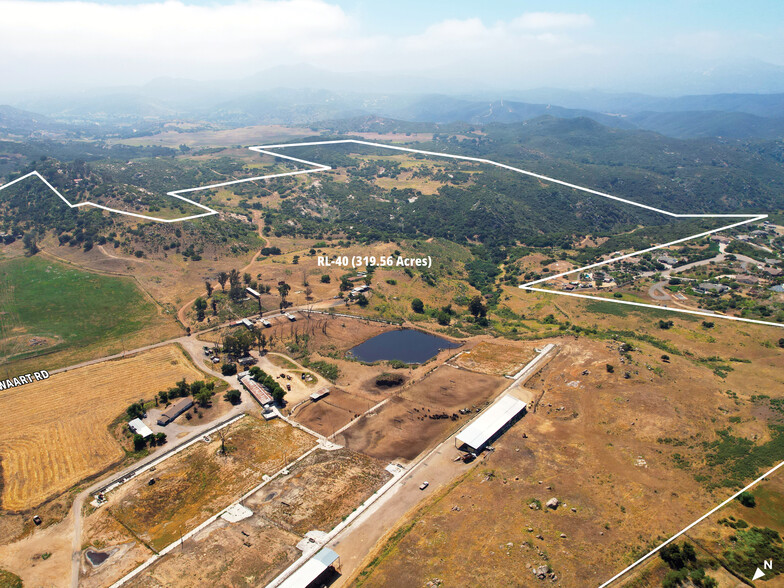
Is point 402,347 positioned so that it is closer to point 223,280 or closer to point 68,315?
point 223,280

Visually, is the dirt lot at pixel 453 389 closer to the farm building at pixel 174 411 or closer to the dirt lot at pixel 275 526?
the dirt lot at pixel 275 526

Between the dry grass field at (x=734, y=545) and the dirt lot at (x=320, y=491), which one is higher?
the dry grass field at (x=734, y=545)

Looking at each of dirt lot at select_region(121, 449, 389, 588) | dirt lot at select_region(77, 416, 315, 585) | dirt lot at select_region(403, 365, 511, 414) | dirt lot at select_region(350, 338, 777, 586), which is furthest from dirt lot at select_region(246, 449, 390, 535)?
dirt lot at select_region(403, 365, 511, 414)

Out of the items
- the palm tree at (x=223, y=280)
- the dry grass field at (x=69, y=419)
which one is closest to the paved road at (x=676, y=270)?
the dry grass field at (x=69, y=419)

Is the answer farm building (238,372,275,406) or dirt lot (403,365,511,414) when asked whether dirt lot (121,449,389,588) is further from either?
dirt lot (403,365,511,414)

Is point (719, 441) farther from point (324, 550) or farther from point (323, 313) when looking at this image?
point (323, 313)

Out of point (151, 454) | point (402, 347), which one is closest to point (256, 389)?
point (151, 454)

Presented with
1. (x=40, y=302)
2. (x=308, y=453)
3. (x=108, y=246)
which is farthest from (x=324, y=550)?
(x=108, y=246)
